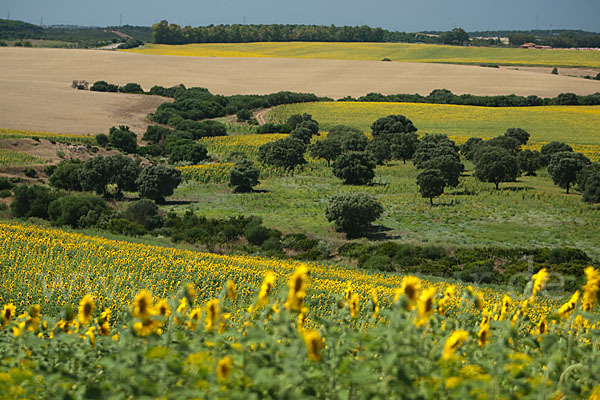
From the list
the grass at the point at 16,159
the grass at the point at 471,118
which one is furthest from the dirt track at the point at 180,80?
the grass at the point at 16,159

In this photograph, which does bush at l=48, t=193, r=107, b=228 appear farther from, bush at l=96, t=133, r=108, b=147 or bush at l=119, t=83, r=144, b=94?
bush at l=119, t=83, r=144, b=94

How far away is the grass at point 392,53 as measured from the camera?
16988 centimetres

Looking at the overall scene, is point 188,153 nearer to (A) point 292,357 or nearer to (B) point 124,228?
(B) point 124,228

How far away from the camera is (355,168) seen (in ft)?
183

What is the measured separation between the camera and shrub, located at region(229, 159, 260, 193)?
52.9 metres

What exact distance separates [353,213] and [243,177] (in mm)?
15310

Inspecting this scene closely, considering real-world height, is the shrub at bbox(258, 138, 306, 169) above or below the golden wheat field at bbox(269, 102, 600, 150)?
below

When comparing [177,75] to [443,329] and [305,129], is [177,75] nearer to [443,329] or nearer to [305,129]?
[305,129]

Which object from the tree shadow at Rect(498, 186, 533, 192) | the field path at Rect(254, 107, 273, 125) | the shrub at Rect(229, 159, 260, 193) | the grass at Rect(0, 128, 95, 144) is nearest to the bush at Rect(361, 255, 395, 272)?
the shrub at Rect(229, 159, 260, 193)

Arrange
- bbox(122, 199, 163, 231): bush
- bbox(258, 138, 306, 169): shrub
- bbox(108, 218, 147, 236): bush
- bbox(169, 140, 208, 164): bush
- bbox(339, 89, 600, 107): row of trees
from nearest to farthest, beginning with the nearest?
bbox(108, 218, 147, 236): bush
bbox(122, 199, 163, 231): bush
bbox(258, 138, 306, 169): shrub
bbox(169, 140, 208, 164): bush
bbox(339, 89, 600, 107): row of trees

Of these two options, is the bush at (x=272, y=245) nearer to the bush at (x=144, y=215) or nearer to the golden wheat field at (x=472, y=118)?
the bush at (x=144, y=215)

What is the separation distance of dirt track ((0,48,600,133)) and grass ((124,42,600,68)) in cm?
2326

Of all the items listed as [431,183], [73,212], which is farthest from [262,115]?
[73,212]

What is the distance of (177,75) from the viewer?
130 metres
